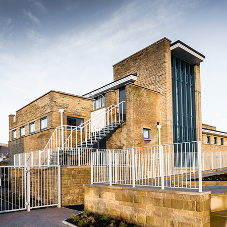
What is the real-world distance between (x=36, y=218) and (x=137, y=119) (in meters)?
9.41

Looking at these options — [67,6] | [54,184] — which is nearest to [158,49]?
[67,6]

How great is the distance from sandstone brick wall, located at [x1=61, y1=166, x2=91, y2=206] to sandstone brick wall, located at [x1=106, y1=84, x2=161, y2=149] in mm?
4676

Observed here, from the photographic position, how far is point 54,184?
1105 cm

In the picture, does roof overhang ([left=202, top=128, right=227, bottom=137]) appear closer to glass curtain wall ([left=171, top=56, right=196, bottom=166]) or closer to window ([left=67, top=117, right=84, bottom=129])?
glass curtain wall ([left=171, top=56, right=196, bottom=166])

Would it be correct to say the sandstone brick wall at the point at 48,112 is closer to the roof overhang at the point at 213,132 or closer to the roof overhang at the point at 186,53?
the roof overhang at the point at 186,53

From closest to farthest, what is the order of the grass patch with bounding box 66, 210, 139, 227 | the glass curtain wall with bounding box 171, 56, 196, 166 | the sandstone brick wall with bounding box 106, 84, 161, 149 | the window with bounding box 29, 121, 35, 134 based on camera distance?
the grass patch with bounding box 66, 210, 139, 227
the sandstone brick wall with bounding box 106, 84, 161, 149
the glass curtain wall with bounding box 171, 56, 196, 166
the window with bounding box 29, 121, 35, 134

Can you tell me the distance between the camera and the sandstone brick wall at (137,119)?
1561 centimetres

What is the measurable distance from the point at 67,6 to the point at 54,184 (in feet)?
28.8

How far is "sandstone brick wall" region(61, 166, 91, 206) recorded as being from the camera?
1084 cm

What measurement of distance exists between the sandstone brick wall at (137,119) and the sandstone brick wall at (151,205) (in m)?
7.22

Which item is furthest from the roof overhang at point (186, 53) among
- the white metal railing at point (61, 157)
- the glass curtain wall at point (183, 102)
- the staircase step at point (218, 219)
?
the staircase step at point (218, 219)

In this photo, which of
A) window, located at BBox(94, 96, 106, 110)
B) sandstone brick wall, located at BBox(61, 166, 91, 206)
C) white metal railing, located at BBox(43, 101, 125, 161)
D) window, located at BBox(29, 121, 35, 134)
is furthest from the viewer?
window, located at BBox(94, 96, 106, 110)

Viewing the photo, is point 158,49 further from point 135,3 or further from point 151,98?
point 135,3

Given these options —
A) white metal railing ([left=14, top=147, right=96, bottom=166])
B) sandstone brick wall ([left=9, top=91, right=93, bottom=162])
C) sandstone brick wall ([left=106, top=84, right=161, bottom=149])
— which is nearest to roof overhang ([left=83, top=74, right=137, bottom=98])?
sandstone brick wall ([left=9, top=91, right=93, bottom=162])
